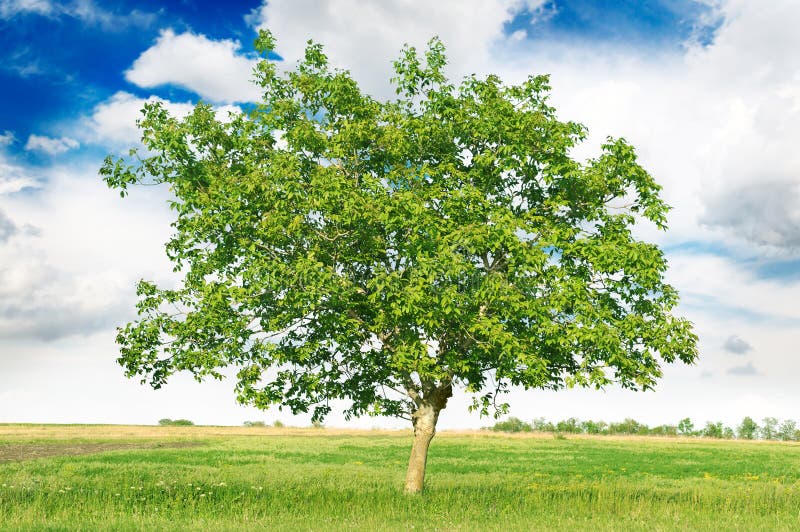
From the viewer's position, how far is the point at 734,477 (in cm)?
3731

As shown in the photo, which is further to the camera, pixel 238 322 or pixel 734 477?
pixel 734 477

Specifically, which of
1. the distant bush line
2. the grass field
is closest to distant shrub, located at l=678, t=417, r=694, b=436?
the distant bush line

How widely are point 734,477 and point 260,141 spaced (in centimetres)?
3239

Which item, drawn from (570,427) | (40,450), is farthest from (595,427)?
(40,450)

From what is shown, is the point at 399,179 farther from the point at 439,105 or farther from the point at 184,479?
the point at 184,479

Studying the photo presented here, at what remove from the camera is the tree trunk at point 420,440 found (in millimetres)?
21656

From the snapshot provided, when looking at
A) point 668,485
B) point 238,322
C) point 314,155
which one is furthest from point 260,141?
point 668,485

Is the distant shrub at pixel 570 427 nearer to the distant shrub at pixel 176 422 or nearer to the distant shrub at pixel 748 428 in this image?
the distant shrub at pixel 748 428

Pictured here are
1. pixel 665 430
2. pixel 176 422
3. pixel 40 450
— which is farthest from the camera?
pixel 176 422

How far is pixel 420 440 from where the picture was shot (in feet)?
71.0

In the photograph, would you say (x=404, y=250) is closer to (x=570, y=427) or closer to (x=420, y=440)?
(x=420, y=440)

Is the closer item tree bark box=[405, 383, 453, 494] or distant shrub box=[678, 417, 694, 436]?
tree bark box=[405, 383, 453, 494]

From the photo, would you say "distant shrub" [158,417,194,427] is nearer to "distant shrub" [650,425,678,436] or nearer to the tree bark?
"distant shrub" [650,425,678,436]

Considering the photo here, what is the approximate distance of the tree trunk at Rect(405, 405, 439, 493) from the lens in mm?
21656
